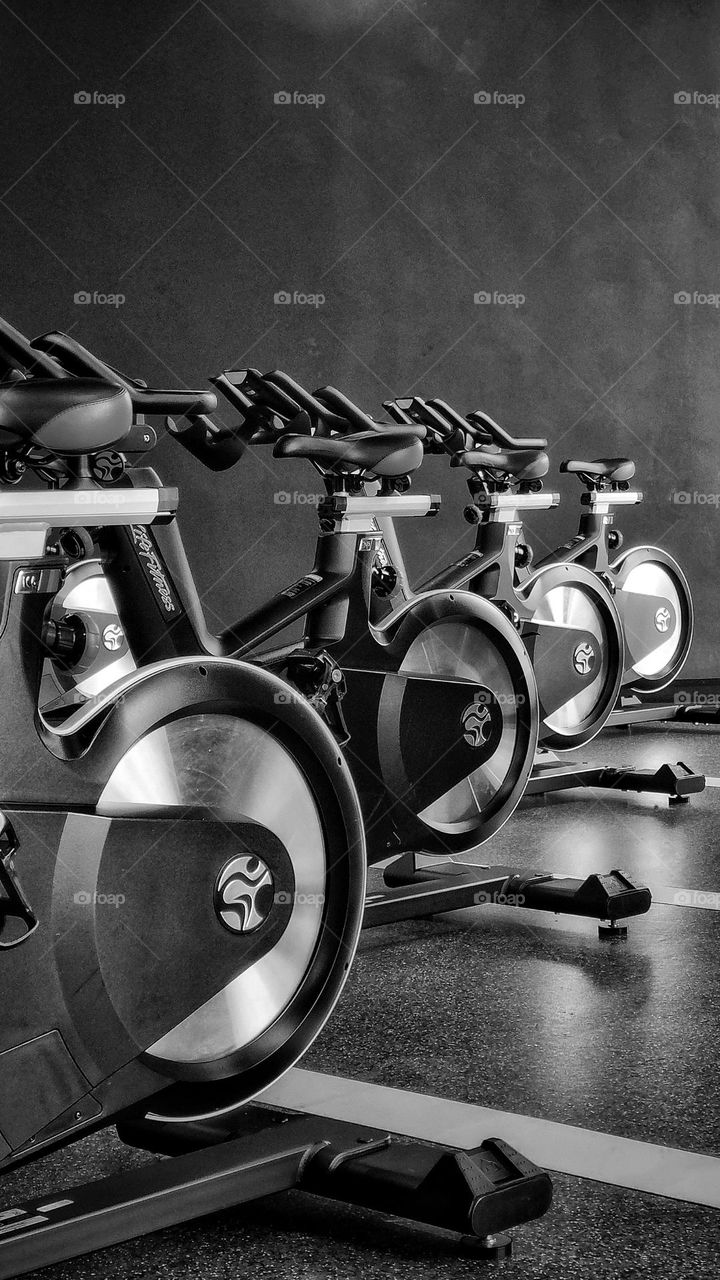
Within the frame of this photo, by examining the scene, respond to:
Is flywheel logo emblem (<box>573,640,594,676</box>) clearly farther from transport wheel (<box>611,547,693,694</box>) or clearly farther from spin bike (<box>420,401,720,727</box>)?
transport wheel (<box>611,547,693,694</box>)

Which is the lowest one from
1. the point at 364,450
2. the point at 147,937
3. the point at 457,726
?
the point at 147,937

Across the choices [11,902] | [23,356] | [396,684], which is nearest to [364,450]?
[396,684]

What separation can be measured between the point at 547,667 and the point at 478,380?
7.41 feet

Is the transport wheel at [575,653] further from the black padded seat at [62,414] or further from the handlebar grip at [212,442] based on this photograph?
the black padded seat at [62,414]

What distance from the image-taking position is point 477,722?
3.19 meters

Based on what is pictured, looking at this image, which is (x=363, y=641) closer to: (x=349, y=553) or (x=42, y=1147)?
(x=349, y=553)

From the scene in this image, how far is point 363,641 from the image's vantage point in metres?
3.06

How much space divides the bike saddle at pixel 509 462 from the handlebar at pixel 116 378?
1.58 meters

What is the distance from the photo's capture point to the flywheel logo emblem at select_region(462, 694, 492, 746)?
124 inches

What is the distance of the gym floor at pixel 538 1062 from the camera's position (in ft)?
5.62

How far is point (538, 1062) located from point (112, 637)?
6.74 feet

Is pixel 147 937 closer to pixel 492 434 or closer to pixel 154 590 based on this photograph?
pixel 154 590

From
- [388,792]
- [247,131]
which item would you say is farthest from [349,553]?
[247,131]

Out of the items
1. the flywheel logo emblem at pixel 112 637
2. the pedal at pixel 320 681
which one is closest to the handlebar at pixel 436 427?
the flywheel logo emblem at pixel 112 637
